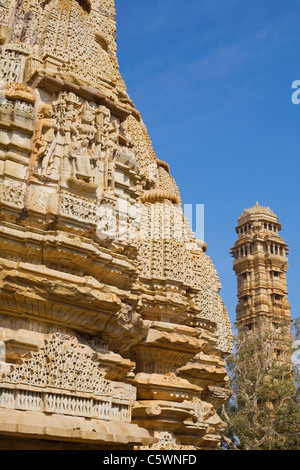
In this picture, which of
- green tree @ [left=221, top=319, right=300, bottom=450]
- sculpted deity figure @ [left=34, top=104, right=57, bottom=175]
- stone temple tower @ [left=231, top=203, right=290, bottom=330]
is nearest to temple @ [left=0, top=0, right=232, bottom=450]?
sculpted deity figure @ [left=34, top=104, right=57, bottom=175]

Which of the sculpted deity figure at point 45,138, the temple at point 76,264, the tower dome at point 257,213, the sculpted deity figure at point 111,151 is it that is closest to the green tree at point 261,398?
the temple at point 76,264

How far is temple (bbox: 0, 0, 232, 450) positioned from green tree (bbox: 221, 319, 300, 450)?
1337 centimetres

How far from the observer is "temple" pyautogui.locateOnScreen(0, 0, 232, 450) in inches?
275

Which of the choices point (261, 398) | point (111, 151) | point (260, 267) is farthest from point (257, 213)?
point (111, 151)

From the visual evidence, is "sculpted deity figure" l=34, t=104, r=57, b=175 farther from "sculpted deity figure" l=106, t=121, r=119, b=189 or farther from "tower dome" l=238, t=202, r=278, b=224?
"tower dome" l=238, t=202, r=278, b=224

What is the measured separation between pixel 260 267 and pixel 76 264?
40054 millimetres

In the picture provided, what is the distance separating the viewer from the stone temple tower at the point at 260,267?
4528 centimetres

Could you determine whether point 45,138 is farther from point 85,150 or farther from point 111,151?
point 111,151

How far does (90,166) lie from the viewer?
8.38 m

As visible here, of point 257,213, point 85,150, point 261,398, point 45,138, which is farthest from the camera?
point 257,213

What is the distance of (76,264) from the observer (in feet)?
26.0
